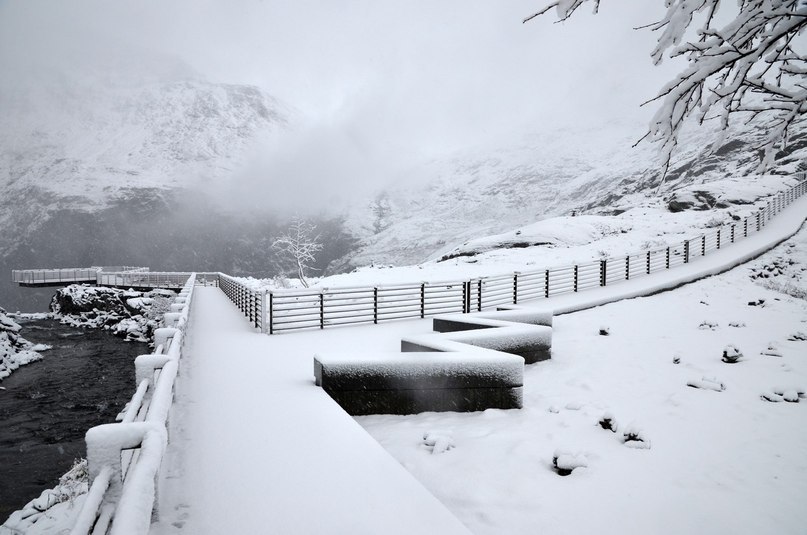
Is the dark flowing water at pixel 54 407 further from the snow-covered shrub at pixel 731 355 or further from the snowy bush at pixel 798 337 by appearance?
the snowy bush at pixel 798 337

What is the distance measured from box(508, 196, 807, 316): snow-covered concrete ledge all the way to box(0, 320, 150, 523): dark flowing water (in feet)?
42.6

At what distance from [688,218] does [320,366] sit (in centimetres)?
4362

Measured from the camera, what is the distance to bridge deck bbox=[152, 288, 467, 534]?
2.97 metres

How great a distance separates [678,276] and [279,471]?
21.1 metres

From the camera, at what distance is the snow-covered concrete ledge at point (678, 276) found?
53.4 ft

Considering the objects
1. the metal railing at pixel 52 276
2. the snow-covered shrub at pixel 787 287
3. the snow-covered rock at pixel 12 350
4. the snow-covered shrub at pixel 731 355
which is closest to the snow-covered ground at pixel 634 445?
the snow-covered shrub at pixel 731 355

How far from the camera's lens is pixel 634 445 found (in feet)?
17.5

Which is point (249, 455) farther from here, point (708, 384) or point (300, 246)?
point (300, 246)

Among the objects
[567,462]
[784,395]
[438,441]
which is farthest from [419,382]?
[784,395]

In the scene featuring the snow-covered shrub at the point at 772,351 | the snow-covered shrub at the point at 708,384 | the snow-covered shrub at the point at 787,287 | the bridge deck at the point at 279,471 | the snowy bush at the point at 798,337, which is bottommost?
the snow-covered shrub at the point at 708,384

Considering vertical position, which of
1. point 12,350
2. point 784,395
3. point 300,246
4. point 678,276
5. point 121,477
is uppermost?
point 300,246

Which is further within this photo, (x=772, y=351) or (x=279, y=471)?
(x=772, y=351)

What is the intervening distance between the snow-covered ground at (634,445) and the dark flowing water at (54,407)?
386 inches

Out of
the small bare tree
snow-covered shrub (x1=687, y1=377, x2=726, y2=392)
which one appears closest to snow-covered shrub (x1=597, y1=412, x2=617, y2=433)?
snow-covered shrub (x1=687, y1=377, x2=726, y2=392)
